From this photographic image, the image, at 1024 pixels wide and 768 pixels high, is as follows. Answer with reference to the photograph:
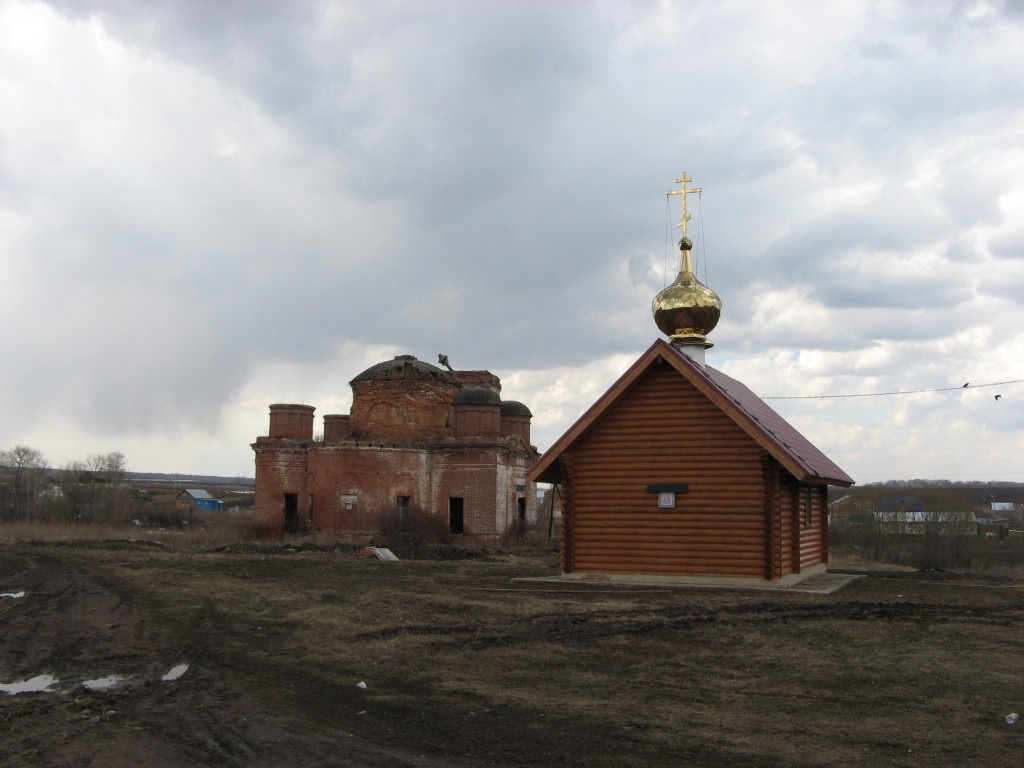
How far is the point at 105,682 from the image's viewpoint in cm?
836

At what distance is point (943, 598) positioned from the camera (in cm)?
1444

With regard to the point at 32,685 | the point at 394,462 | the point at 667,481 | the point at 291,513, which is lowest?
the point at 32,685

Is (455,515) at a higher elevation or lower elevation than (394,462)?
lower

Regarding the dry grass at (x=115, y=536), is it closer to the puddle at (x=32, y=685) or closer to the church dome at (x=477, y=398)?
the church dome at (x=477, y=398)

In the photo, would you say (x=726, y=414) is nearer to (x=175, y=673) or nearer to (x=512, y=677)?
(x=512, y=677)

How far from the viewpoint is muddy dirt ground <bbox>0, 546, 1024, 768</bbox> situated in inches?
236

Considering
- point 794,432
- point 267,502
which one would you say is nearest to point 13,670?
point 794,432

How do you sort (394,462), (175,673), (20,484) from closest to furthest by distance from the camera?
(175,673)
(394,462)
(20,484)

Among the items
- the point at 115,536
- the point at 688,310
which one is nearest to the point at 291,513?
the point at 115,536

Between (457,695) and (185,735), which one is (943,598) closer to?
(457,695)

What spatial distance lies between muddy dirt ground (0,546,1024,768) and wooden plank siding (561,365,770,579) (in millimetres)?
1076

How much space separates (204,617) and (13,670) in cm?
340

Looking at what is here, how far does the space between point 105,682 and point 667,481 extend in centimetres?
987

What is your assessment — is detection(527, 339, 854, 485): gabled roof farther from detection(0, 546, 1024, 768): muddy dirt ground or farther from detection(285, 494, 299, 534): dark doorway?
detection(285, 494, 299, 534): dark doorway
